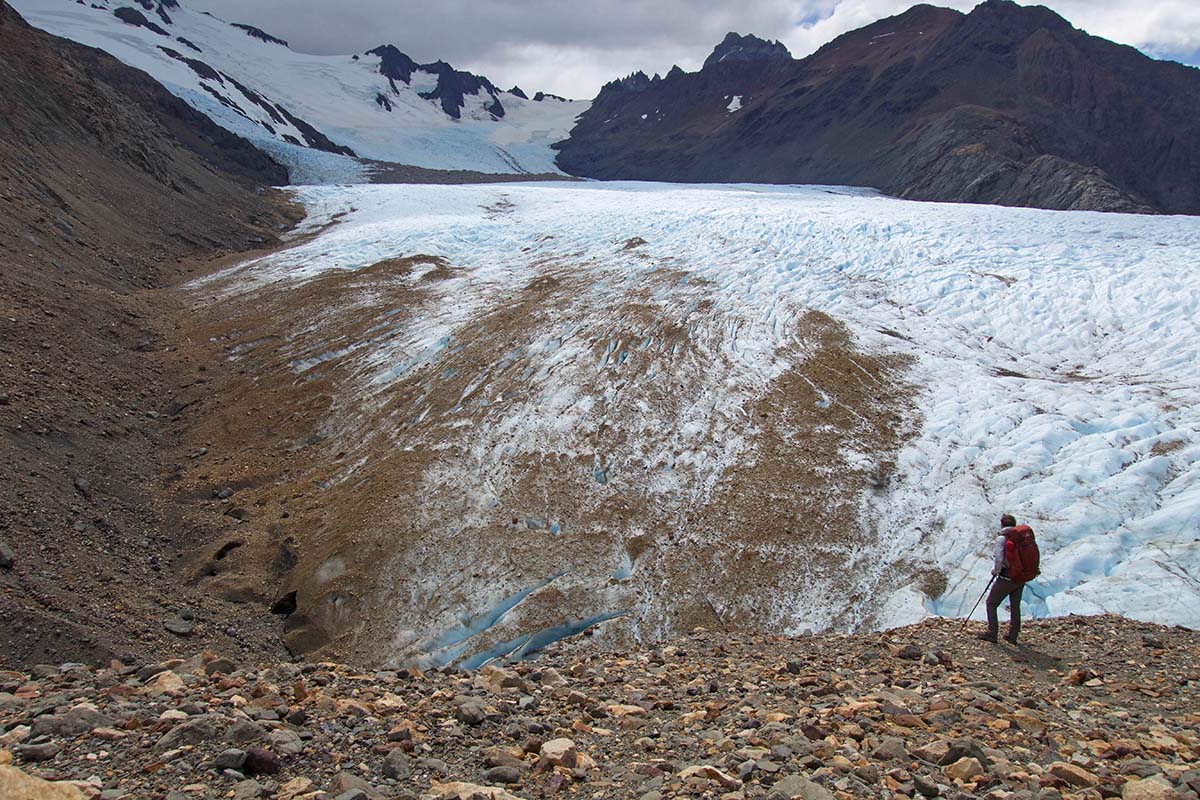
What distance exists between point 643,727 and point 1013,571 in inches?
193

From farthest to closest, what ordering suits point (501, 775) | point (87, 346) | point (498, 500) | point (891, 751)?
point (87, 346) → point (498, 500) → point (891, 751) → point (501, 775)

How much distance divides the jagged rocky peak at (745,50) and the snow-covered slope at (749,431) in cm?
14531

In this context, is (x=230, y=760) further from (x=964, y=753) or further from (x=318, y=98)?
(x=318, y=98)

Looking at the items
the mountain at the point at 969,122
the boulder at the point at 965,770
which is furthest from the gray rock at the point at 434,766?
the mountain at the point at 969,122

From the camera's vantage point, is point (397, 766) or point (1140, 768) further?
point (1140, 768)

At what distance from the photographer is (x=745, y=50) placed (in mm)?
159250

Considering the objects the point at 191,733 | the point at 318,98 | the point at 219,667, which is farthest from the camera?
the point at 318,98

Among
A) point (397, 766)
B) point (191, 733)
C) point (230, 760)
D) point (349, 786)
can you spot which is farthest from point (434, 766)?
point (191, 733)

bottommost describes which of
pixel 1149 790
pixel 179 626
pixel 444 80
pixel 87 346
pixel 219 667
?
pixel 179 626

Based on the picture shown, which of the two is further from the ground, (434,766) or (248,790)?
(248,790)

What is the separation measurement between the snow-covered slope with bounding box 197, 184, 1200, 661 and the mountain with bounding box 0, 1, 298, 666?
95.1 inches

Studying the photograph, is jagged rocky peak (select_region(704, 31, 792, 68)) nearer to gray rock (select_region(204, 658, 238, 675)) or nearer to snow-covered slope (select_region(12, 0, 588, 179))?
snow-covered slope (select_region(12, 0, 588, 179))

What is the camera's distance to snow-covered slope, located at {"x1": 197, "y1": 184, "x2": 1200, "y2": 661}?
10328 millimetres

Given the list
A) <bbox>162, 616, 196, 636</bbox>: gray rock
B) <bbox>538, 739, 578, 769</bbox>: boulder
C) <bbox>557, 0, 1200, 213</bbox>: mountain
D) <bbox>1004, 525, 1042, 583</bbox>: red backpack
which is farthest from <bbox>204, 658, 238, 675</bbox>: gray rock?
<bbox>557, 0, 1200, 213</bbox>: mountain
